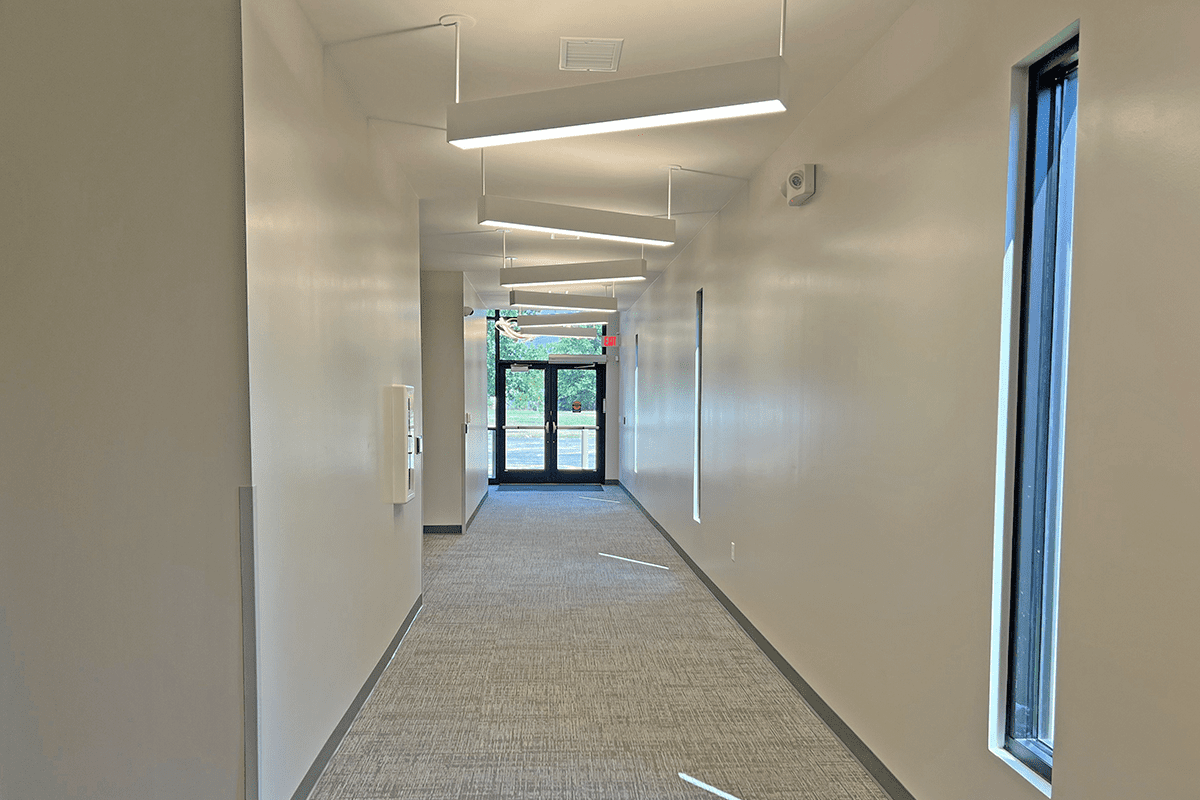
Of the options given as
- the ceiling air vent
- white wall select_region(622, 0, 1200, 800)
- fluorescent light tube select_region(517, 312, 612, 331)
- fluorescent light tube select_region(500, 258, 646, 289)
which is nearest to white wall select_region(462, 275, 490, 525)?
fluorescent light tube select_region(517, 312, 612, 331)

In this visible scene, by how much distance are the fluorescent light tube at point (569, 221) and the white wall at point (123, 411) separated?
190 cm

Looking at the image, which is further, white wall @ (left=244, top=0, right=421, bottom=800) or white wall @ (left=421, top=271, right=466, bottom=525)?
white wall @ (left=421, top=271, right=466, bottom=525)

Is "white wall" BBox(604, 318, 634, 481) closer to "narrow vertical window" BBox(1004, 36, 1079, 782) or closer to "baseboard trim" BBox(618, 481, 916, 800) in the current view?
"baseboard trim" BBox(618, 481, 916, 800)

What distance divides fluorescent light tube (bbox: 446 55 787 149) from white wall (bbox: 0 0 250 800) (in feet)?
2.78

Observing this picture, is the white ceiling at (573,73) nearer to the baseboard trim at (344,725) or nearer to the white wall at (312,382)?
the white wall at (312,382)

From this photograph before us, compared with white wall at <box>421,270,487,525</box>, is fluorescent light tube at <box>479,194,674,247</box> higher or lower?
higher

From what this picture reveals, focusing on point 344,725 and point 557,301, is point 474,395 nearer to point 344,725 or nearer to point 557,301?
point 557,301

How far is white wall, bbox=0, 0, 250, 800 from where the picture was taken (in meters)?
2.30

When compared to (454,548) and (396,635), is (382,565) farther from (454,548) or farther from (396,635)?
(454,548)

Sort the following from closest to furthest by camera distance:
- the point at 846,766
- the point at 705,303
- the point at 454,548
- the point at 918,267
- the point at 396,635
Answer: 1. the point at 918,267
2. the point at 846,766
3. the point at 396,635
4. the point at 705,303
5. the point at 454,548

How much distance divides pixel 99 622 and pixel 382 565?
6.37ft

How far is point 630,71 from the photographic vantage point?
334 cm

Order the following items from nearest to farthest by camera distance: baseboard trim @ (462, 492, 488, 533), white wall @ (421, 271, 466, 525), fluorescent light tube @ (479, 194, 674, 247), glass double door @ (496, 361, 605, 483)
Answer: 1. fluorescent light tube @ (479, 194, 674, 247)
2. white wall @ (421, 271, 466, 525)
3. baseboard trim @ (462, 492, 488, 533)
4. glass double door @ (496, 361, 605, 483)

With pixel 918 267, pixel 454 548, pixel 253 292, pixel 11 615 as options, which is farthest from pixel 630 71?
pixel 454 548
